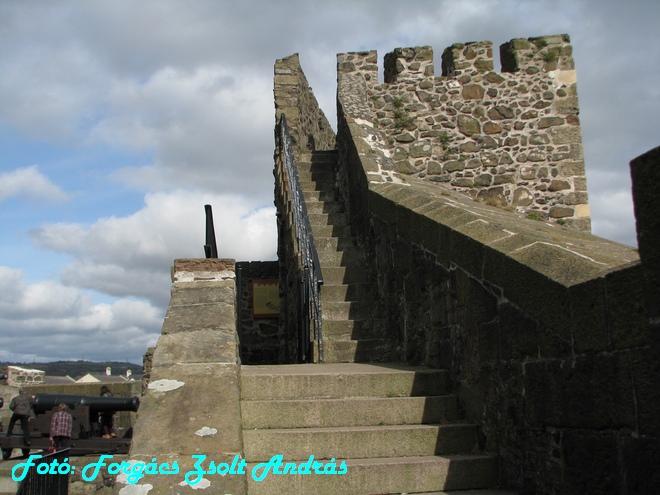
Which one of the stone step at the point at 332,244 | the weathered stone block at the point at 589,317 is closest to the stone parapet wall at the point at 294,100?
the stone step at the point at 332,244

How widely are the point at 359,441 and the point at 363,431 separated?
0.06 m

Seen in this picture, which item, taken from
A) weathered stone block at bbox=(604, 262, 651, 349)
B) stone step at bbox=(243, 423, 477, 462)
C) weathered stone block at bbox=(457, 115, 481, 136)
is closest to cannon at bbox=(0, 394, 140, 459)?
stone step at bbox=(243, 423, 477, 462)

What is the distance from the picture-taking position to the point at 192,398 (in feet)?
12.0

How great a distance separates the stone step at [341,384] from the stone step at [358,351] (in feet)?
4.31

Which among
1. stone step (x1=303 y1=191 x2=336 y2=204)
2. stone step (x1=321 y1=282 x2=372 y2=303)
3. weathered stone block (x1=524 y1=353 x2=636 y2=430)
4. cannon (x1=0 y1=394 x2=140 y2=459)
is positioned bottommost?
cannon (x1=0 y1=394 x2=140 y2=459)

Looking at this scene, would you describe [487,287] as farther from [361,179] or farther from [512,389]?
[361,179]

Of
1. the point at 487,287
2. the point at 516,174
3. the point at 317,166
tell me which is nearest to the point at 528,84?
the point at 516,174

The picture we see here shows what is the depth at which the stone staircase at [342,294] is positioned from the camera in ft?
20.2

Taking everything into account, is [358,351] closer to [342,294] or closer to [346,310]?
[346,310]

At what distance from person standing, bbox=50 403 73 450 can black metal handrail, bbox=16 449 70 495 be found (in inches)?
178

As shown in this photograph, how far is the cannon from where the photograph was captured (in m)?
8.99

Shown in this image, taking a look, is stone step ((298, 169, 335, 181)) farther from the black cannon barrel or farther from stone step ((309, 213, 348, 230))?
the black cannon barrel

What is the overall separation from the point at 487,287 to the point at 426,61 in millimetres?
6627

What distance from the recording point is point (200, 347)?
417cm
